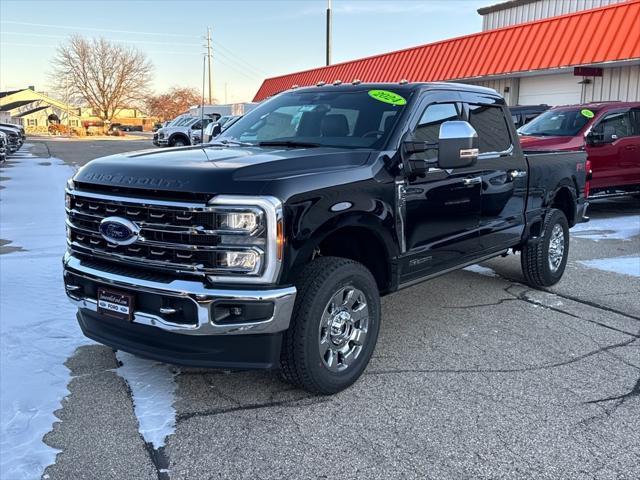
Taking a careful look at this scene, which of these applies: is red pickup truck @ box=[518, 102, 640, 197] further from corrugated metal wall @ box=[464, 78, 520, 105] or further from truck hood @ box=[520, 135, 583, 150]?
corrugated metal wall @ box=[464, 78, 520, 105]

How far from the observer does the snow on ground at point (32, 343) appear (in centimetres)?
313

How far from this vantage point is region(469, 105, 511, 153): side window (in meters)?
5.19

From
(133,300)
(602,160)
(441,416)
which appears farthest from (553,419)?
(602,160)

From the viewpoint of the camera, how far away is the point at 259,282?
3.21 m

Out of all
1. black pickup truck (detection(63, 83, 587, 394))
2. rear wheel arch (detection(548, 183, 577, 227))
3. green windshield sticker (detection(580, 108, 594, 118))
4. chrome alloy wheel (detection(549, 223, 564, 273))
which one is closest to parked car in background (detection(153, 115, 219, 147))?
green windshield sticker (detection(580, 108, 594, 118))

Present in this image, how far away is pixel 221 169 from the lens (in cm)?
329

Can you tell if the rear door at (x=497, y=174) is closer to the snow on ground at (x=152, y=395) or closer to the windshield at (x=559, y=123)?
the snow on ground at (x=152, y=395)

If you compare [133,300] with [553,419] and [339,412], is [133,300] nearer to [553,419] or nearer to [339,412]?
[339,412]

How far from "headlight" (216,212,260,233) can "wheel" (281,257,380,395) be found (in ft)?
1.61

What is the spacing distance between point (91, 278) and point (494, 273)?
16.0ft

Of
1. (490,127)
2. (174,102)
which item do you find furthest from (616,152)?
(174,102)

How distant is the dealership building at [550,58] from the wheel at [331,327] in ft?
40.2

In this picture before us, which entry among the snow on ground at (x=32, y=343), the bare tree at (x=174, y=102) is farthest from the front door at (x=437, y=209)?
the bare tree at (x=174, y=102)

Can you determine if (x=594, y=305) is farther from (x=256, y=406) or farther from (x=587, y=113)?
(x=587, y=113)
